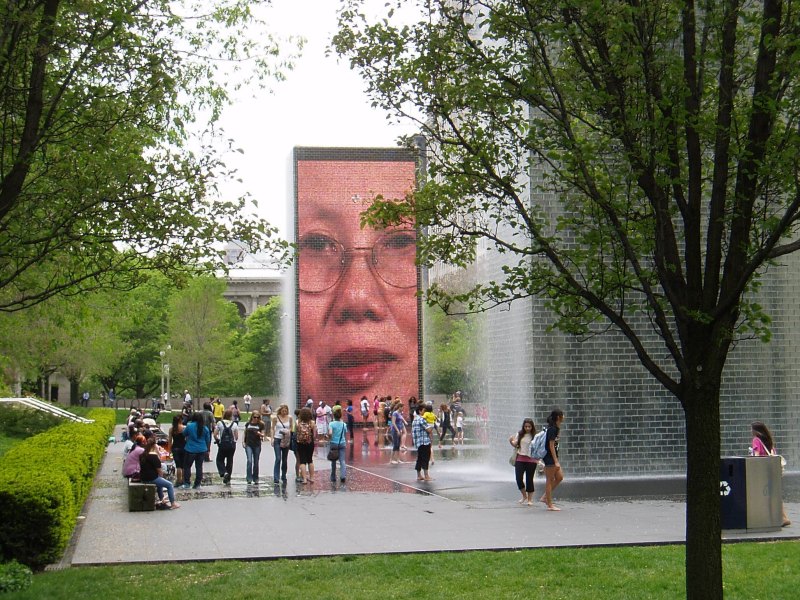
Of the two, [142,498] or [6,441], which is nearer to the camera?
[142,498]

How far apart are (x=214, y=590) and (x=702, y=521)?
5037 mm

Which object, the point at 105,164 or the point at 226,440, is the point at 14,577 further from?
the point at 226,440

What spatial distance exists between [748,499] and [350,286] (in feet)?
107

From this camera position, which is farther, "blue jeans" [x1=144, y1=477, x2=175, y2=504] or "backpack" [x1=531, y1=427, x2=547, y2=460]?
"blue jeans" [x1=144, y1=477, x2=175, y2=504]

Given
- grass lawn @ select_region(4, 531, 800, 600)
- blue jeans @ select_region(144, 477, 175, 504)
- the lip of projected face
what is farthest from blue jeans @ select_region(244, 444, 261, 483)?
the lip of projected face

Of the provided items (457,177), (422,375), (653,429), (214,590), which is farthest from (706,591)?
(422,375)

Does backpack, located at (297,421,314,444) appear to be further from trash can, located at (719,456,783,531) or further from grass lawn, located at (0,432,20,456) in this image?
trash can, located at (719,456,783,531)

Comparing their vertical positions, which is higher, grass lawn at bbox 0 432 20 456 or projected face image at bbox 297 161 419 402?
projected face image at bbox 297 161 419 402

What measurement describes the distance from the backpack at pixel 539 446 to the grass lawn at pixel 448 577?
4.08 metres

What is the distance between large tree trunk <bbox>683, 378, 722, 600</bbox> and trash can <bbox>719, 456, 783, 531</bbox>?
7100mm

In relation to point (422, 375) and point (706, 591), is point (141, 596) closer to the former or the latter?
point (706, 591)

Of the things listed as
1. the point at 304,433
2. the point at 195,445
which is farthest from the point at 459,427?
the point at 195,445

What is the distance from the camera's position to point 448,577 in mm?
10438

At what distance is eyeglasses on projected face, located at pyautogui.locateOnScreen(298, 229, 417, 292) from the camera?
148ft
